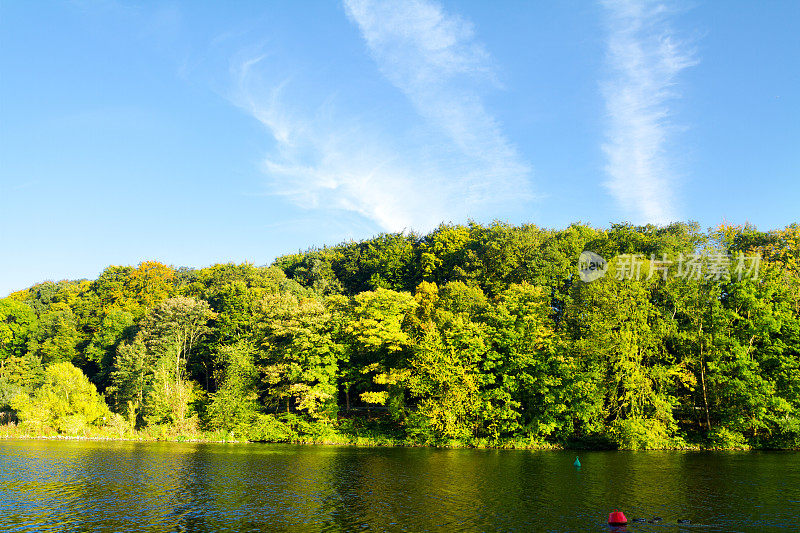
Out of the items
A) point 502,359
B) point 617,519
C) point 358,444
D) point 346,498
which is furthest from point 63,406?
point 617,519

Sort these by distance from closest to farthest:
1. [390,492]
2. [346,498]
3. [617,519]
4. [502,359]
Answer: [617,519]
[346,498]
[390,492]
[502,359]

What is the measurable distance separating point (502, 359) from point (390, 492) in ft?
97.7

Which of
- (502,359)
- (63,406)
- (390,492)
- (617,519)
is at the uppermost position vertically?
(502,359)

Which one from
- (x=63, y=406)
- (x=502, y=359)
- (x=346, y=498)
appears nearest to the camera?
(x=346, y=498)

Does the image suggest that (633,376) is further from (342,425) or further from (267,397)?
(267,397)

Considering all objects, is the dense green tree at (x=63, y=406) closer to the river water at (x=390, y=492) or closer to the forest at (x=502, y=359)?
the forest at (x=502, y=359)

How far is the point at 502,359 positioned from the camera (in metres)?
54.5

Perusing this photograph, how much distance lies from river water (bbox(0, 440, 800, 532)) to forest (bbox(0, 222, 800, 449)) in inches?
325

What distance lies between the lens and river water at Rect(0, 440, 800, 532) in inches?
817

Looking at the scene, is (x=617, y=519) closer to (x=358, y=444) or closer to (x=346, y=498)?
(x=346, y=498)

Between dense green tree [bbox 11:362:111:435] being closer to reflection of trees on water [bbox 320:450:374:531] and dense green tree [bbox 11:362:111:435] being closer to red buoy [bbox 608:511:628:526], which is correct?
reflection of trees on water [bbox 320:450:374:531]

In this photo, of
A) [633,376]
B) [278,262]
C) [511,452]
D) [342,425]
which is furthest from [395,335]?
[278,262]

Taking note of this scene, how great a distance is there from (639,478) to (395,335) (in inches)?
1229

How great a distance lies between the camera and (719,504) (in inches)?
941
